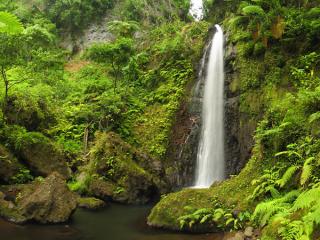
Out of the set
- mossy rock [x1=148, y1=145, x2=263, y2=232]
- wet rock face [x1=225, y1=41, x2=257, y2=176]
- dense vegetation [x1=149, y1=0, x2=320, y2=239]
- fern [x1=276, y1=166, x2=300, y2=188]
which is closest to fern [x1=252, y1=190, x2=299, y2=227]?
dense vegetation [x1=149, y1=0, x2=320, y2=239]

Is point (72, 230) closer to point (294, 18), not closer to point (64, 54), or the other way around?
point (294, 18)

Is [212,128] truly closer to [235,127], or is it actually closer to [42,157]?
[235,127]

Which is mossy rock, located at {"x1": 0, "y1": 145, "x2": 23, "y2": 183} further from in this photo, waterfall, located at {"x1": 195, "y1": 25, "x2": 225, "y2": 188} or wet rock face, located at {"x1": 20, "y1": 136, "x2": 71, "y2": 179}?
waterfall, located at {"x1": 195, "y1": 25, "x2": 225, "y2": 188}

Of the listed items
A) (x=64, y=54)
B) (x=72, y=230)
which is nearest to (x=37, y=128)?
(x=72, y=230)

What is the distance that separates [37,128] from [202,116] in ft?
23.1

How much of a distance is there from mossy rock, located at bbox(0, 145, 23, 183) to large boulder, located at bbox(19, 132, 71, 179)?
21.9 inches

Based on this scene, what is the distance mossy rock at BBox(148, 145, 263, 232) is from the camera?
36.7 feet

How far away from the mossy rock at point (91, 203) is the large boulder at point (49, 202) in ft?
4.44

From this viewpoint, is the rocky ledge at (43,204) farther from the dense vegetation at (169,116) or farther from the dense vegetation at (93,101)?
the dense vegetation at (93,101)

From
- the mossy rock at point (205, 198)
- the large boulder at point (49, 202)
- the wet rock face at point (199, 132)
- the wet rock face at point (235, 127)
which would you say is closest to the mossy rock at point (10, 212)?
the large boulder at point (49, 202)

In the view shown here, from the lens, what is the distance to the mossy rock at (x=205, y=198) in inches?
440

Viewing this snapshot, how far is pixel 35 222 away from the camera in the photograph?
1127cm

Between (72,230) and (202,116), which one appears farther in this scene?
(202,116)

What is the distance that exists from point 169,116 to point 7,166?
744 centimetres
